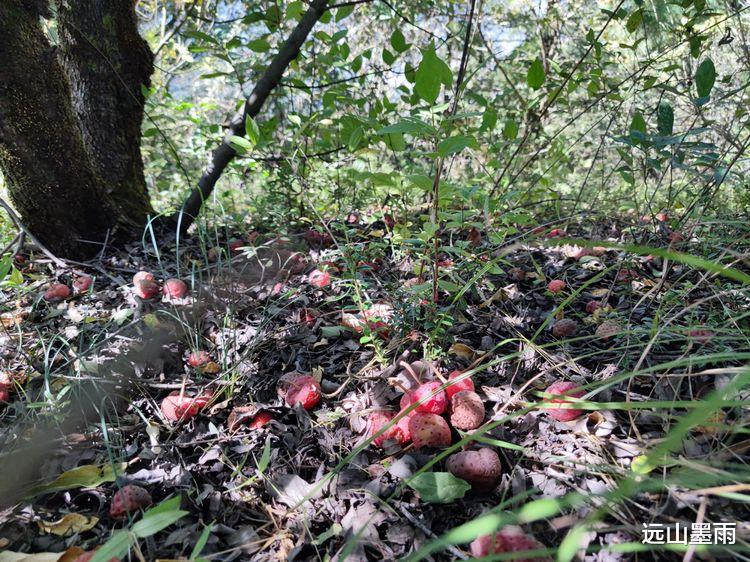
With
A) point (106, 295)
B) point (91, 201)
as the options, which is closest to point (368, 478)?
point (106, 295)

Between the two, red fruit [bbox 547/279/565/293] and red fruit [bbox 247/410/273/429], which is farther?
red fruit [bbox 547/279/565/293]

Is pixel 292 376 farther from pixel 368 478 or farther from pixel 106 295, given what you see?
pixel 106 295

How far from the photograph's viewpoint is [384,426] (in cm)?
116

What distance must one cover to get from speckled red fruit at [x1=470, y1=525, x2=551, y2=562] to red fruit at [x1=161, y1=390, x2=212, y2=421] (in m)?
0.88

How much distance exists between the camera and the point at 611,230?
8.21 ft

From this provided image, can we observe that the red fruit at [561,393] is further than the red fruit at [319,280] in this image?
No

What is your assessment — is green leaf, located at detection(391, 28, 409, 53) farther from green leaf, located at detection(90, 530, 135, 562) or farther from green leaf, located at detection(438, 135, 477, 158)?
green leaf, located at detection(90, 530, 135, 562)

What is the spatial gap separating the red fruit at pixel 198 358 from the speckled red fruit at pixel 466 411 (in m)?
0.85

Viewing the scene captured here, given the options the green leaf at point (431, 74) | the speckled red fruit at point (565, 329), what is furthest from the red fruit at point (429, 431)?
the green leaf at point (431, 74)

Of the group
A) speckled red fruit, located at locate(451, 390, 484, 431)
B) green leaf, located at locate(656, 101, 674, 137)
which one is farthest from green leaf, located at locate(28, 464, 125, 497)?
green leaf, located at locate(656, 101, 674, 137)

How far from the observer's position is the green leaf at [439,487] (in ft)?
3.26

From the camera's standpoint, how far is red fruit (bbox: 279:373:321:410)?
133 cm

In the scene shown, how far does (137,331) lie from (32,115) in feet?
4.37

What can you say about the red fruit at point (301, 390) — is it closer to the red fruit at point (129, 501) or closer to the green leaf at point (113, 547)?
the red fruit at point (129, 501)
